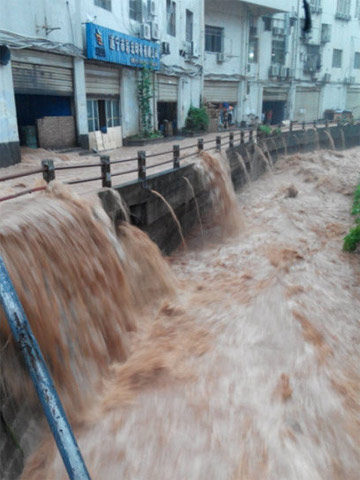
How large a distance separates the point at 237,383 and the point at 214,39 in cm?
2441

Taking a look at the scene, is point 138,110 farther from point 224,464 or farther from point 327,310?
point 224,464

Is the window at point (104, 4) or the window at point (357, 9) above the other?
the window at point (357, 9)

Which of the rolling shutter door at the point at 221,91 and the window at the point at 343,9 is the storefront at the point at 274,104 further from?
the window at the point at 343,9

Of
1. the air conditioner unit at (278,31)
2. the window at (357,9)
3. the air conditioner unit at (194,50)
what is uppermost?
the window at (357,9)

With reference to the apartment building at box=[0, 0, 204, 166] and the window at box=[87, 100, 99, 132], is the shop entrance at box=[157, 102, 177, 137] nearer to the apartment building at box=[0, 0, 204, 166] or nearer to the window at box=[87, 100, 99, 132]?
the apartment building at box=[0, 0, 204, 166]

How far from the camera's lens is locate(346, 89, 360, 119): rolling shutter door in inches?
1441

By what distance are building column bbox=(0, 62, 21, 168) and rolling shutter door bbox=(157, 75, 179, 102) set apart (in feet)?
31.7

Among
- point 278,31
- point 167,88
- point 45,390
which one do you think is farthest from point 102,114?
point 278,31

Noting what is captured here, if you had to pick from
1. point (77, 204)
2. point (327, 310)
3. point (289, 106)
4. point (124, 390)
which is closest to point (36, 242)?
point (77, 204)

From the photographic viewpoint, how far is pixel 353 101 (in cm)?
3741

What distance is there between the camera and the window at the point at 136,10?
16.5 meters

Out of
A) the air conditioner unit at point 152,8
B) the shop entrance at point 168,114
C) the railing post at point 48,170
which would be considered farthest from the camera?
the shop entrance at point 168,114

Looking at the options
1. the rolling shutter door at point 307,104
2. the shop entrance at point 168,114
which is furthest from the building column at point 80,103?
the rolling shutter door at point 307,104

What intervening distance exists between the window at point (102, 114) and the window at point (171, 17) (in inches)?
209
